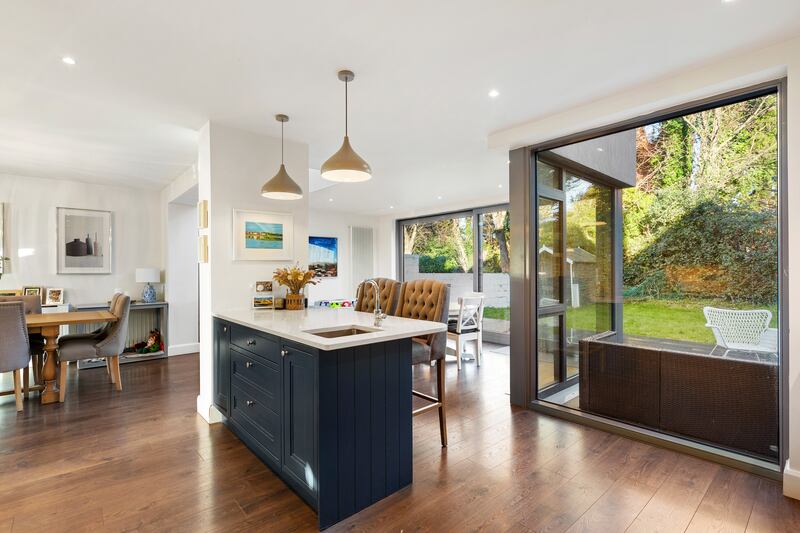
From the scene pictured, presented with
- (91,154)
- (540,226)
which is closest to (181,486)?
(540,226)

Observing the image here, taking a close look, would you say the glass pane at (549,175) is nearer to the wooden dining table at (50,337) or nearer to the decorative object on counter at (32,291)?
the wooden dining table at (50,337)

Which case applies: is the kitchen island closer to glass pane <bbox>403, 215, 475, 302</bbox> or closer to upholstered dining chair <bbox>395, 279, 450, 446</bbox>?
upholstered dining chair <bbox>395, 279, 450, 446</bbox>

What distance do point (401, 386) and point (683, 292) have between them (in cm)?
215

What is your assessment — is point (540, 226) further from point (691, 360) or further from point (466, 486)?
point (466, 486)

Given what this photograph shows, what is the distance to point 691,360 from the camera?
2.80m

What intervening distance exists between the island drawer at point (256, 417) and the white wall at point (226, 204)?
59 cm

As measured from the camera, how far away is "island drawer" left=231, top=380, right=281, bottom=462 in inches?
94.8

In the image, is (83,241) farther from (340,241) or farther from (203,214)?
(340,241)

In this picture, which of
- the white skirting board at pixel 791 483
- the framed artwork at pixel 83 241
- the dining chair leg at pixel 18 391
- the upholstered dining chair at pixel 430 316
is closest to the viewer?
the white skirting board at pixel 791 483

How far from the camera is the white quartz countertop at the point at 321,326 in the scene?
1.99 meters

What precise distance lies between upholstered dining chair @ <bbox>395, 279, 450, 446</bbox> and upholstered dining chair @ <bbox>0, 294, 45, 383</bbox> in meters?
3.83

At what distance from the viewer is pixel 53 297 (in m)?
5.29

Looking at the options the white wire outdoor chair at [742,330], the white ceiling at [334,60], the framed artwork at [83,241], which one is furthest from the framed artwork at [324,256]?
the white wire outdoor chair at [742,330]

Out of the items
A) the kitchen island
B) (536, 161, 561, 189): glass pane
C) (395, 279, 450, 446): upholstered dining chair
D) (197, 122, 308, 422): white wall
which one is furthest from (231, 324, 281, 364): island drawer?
(536, 161, 561, 189): glass pane
